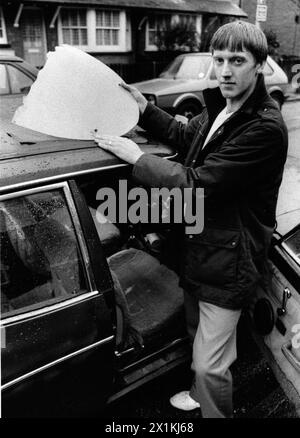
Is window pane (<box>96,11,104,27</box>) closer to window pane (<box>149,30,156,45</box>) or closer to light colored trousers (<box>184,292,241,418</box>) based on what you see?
window pane (<box>149,30,156,45</box>)

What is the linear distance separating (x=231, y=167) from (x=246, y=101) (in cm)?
33

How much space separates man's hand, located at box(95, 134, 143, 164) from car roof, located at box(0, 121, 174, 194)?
0.11 feet

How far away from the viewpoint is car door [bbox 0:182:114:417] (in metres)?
1.64

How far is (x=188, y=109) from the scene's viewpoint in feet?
31.5

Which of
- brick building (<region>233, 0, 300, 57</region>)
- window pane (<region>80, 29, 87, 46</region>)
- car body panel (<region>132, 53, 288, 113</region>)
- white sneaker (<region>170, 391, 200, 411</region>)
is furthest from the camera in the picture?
brick building (<region>233, 0, 300, 57</region>)

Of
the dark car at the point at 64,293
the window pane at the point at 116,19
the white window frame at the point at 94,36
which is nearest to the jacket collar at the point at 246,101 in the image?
the dark car at the point at 64,293

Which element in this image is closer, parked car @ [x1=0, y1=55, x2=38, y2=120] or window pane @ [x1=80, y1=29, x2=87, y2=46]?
parked car @ [x1=0, y1=55, x2=38, y2=120]

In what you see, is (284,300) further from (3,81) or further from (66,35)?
(66,35)

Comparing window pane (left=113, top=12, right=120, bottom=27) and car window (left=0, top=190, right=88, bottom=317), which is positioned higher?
window pane (left=113, top=12, right=120, bottom=27)

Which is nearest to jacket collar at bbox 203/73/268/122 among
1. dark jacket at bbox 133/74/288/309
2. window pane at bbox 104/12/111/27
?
dark jacket at bbox 133/74/288/309

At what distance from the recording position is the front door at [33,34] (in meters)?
12.8

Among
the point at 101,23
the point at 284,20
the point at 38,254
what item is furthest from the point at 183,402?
the point at 284,20
